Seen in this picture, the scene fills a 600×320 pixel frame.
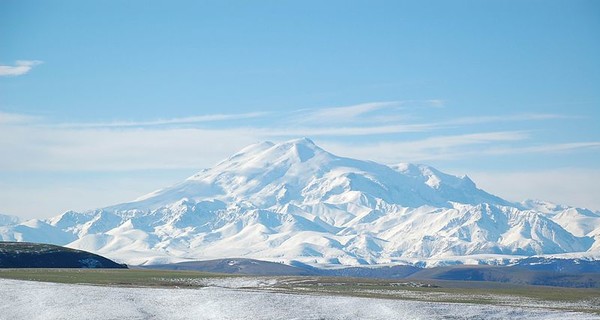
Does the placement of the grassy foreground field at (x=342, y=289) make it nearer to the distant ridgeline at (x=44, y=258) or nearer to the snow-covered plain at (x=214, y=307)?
the snow-covered plain at (x=214, y=307)

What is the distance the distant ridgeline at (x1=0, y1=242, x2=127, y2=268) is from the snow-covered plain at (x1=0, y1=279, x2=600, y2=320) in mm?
75330

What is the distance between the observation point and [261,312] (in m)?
85.5

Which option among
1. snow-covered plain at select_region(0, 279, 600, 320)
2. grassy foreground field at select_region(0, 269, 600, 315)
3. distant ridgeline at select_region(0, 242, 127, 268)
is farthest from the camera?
distant ridgeline at select_region(0, 242, 127, 268)

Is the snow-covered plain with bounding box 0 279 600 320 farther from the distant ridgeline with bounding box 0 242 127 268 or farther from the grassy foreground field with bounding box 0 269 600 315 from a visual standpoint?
the distant ridgeline with bounding box 0 242 127 268

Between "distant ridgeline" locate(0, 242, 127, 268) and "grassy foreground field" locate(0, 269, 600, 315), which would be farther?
"distant ridgeline" locate(0, 242, 127, 268)

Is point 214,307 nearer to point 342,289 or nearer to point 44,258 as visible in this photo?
point 342,289

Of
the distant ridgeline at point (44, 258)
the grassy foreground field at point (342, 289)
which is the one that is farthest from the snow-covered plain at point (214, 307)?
the distant ridgeline at point (44, 258)

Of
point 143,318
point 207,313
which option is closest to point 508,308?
point 207,313

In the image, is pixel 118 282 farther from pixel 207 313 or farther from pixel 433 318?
pixel 433 318

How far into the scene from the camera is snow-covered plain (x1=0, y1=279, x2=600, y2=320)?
83.5m

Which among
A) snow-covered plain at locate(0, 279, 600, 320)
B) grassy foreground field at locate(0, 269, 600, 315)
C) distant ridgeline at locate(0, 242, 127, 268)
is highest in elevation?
distant ridgeline at locate(0, 242, 127, 268)

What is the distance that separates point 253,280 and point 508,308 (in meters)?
53.5

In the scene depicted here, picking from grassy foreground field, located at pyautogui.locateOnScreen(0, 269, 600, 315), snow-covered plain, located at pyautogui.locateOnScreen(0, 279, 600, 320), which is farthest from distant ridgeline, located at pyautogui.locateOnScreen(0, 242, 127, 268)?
snow-covered plain, located at pyautogui.locateOnScreen(0, 279, 600, 320)

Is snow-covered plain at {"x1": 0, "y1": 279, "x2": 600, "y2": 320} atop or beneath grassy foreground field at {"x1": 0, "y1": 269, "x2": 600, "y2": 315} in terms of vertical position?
beneath
